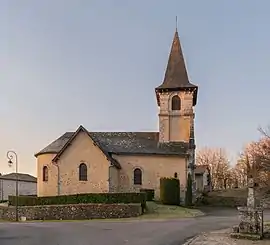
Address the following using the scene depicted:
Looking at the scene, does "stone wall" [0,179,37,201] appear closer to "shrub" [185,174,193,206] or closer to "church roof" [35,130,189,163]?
"church roof" [35,130,189,163]

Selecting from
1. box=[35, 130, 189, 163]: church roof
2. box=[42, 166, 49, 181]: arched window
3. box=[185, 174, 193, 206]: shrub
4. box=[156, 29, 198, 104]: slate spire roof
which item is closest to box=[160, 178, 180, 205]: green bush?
box=[185, 174, 193, 206]: shrub

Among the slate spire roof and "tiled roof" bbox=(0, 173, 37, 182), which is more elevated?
the slate spire roof

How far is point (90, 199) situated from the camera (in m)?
36.7

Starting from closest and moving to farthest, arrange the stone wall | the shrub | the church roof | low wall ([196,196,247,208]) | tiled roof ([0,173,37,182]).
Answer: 1. the shrub
2. the church roof
3. low wall ([196,196,247,208])
4. the stone wall
5. tiled roof ([0,173,37,182])

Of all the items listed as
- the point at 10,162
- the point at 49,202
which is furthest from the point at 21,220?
the point at 10,162

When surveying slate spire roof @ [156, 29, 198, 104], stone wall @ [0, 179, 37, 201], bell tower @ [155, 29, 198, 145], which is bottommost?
stone wall @ [0, 179, 37, 201]

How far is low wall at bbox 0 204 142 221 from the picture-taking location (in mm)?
33844

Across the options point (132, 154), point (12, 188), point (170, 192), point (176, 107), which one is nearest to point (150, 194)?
point (170, 192)

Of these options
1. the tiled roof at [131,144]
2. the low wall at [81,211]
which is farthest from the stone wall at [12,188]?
the low wall at [81,211]

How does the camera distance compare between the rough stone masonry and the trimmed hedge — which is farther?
the trimmed hedge

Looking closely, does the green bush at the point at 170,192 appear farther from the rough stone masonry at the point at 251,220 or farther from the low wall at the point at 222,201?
the rough stone masonry at the point at 251,220

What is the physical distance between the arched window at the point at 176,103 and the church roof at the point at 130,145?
11.2ft

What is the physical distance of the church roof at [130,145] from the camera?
46.2 metres

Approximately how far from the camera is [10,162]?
41.8m
